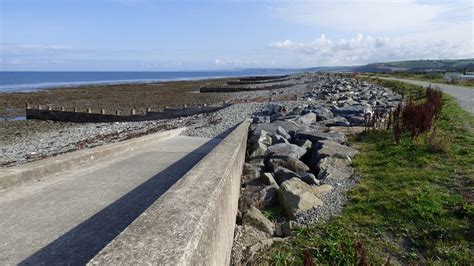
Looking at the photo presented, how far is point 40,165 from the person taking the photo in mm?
5172

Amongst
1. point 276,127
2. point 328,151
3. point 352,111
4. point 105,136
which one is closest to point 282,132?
point 276,127

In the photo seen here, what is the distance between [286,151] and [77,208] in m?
3.90

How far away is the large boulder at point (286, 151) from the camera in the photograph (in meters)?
6.69

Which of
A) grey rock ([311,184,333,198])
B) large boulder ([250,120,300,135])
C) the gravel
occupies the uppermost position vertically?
large boulder ([250,120,300,135])

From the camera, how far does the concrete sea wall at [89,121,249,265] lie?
203 cm

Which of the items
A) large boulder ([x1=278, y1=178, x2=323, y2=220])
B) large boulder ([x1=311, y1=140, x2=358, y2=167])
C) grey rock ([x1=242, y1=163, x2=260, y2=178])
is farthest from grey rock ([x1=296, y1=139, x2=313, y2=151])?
large boulder ([x1=278, y1=178, x2=323, y2=220])

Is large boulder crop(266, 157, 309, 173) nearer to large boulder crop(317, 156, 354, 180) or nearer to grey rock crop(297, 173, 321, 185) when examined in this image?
large boulder crop(317, 156, 354, 180)

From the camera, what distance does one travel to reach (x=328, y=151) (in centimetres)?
654

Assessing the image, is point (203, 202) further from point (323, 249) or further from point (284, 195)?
point (284, 195)

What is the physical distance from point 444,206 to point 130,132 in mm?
14154

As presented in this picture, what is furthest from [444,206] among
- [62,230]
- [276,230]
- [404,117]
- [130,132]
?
[130,132]

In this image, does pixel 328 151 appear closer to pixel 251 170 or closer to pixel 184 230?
pixel 251 170

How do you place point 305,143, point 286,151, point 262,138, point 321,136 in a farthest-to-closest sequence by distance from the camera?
1. point 262,138
2. point 321,136
3. point 305,143
4. point 286,151

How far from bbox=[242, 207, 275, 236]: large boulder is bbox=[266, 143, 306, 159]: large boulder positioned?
88.6 inches
